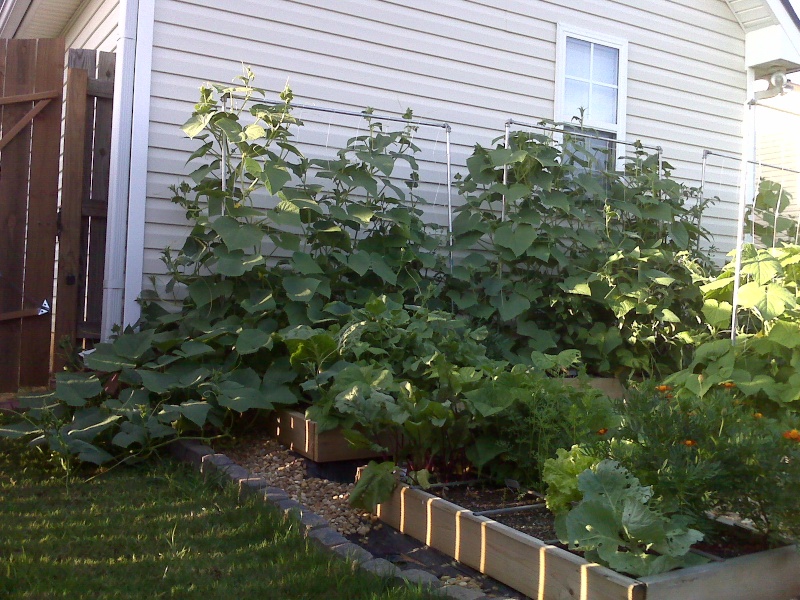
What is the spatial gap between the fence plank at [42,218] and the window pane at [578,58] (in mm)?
3972

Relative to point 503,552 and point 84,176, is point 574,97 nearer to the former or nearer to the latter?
point 84,176

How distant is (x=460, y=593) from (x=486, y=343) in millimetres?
2591

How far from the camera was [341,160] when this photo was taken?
187 inches

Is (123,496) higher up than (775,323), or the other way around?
(775,323)

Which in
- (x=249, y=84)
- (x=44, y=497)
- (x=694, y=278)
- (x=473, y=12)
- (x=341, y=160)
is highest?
(x=473, y=12)

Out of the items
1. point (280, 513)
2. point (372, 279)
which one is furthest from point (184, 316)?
point (280, 513)

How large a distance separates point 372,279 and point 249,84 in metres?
1.35

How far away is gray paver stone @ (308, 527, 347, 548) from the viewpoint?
8.18ft

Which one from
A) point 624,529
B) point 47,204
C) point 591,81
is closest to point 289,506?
point 624,529

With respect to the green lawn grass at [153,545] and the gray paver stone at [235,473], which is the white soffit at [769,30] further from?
the green lawn grass at [153,545]

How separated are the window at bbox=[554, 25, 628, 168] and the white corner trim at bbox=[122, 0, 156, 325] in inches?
130

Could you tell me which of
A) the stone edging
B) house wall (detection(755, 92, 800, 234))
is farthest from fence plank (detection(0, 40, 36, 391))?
house wall (detection(755, 92, 800, 234))

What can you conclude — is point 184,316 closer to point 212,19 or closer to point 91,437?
point 91,437

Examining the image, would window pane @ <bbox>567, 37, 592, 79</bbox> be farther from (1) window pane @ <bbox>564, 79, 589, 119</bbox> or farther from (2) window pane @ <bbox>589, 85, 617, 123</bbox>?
(2) window pane @ <bbox>589, 85, 617, 123</bbox>
